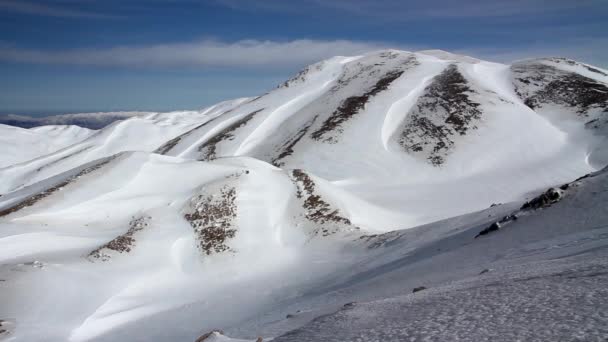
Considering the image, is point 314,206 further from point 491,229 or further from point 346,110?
point 346,110

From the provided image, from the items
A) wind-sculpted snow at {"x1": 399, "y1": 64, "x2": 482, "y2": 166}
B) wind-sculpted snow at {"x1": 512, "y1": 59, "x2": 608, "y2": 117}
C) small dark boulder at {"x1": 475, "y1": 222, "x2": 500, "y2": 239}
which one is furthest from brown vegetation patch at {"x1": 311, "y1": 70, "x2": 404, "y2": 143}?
small dark boulder at {"x1": 475, "y1": 222, "x2": 500, "y2": 239}

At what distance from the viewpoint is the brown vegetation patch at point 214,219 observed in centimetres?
2583

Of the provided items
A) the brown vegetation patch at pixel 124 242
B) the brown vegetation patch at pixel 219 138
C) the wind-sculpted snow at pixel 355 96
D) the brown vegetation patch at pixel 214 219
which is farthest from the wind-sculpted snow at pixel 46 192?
the wind-sculpted snow at pixel 355 96

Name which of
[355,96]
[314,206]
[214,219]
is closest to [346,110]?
[355,96]

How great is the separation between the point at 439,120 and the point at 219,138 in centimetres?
3694

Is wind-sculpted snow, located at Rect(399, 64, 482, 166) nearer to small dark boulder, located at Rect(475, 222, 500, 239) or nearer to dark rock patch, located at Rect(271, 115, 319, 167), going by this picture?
dark rock patch, located at Rect(271, 115, 319, 167)

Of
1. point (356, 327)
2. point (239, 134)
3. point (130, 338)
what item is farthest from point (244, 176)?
point (239, 134)

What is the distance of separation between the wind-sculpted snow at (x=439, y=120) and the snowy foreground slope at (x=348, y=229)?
30cm

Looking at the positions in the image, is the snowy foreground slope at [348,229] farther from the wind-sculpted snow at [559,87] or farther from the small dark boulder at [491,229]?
the wind-sculpted snow at [559,87]

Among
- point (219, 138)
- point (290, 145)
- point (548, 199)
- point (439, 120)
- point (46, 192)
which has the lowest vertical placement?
point (548, 199)

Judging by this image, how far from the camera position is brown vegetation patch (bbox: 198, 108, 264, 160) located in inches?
2524

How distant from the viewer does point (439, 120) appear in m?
58.4

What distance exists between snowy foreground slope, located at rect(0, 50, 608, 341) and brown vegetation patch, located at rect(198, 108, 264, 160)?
0.87 metres

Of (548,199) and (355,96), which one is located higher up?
(355,96)
